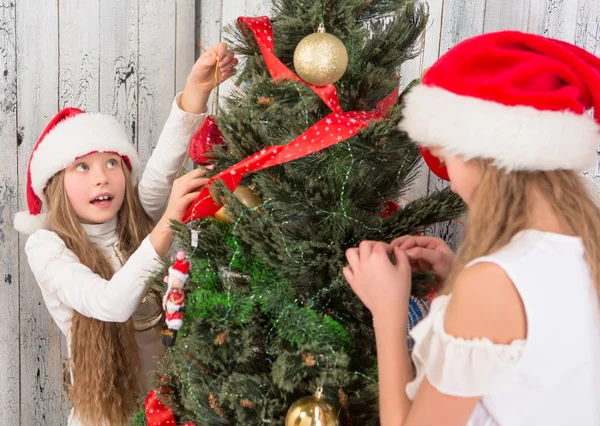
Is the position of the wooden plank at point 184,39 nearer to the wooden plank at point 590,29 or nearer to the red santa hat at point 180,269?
the red santa hat at point 180,269

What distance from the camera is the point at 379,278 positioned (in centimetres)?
83

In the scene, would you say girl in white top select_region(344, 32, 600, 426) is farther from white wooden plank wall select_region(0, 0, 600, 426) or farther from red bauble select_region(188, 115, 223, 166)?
white wooden plank wall select_region(0, 0, 600, 426)

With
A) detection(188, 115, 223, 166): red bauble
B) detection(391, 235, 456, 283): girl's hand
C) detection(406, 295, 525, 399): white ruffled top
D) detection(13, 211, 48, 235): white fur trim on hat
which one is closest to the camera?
Result: detection(406, 295, 525, 399): white ruffled top

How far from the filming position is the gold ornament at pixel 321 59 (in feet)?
2.85

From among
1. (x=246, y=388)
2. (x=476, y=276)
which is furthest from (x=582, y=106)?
(x=246, y=388)

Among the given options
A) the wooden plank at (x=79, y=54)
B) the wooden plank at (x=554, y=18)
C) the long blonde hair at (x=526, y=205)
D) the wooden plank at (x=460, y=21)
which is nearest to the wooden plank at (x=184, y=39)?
the wooden plank at (x=79, y=54)

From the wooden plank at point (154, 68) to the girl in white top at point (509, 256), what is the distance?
118 cm

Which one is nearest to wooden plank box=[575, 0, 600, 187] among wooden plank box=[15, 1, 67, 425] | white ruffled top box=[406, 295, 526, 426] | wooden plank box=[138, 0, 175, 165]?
white ruffled top box=[406, 295, 526, 426]

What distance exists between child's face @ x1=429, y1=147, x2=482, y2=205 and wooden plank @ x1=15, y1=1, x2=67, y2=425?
48.4 inches

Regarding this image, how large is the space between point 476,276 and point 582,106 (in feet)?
0.87

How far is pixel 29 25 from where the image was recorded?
1.57 metres

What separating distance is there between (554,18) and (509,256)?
0.68 metres

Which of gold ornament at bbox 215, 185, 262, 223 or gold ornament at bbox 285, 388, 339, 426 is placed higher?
gold ornament at bbox 215, 185, 262, 223

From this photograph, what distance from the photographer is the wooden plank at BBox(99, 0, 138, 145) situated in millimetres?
1698
